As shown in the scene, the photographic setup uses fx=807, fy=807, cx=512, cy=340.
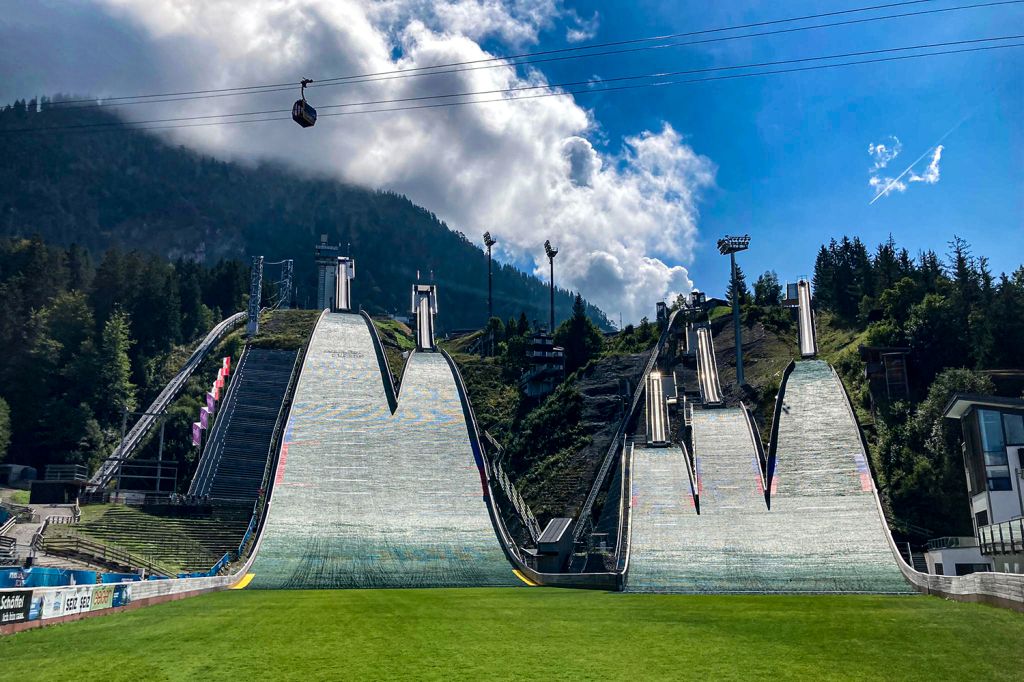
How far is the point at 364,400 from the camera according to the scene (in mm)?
40031

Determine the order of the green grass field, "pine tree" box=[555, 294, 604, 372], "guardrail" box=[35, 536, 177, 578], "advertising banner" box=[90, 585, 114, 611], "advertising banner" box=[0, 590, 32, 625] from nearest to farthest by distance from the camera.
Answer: the green grass field, "advertising banner" box=[0, 590, 32, 625], "advertising banner" box=[90, 585, 114, 611], "guardrail" box=[35, 536, 177, 578], "pine tree" box=[555, 294, 604, 372]

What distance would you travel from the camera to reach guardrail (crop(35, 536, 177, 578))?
28.8 m

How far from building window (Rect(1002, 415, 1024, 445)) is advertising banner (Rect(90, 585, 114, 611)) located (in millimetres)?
28721

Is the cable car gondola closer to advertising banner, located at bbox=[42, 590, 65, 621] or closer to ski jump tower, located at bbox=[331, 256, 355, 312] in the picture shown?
advertising banner, located at bbox=[42, 590, 65, 621]

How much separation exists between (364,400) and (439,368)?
255 inches

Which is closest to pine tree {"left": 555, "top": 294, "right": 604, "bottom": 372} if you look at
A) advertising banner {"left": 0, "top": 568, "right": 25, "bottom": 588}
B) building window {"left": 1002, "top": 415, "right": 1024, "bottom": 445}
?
building window {"left": 1002, "top": 415, "right": 1024, "bottom": 445}

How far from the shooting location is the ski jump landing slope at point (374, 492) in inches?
1072

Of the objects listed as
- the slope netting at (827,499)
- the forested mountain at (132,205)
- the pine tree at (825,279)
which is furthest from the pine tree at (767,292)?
the forested mountain at (132,205)

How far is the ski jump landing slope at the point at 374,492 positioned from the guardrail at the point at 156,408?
11968mm

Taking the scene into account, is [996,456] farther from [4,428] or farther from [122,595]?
[4,428]

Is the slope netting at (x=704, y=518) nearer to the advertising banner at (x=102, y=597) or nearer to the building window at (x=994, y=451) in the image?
the building window at (x=994, y=451)

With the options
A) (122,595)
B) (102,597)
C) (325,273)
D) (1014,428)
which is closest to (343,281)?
(325,273)

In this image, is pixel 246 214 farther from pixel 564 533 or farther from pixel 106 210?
pixel 564 533

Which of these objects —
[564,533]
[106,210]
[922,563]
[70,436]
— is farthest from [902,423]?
[106,210]
